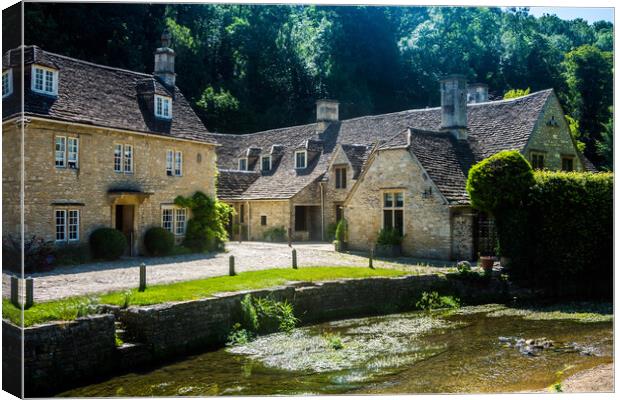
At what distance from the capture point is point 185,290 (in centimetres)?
1128

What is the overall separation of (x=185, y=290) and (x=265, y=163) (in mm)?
15508

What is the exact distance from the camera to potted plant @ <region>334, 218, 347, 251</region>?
18244 millimetres

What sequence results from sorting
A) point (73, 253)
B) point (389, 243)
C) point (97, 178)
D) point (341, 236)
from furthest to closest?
point (341, 236)
point (389, 243)
point (97, 178)
point (73, 253)

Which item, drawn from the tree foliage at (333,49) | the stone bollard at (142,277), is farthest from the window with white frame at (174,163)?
the stone bollard at (142,277)

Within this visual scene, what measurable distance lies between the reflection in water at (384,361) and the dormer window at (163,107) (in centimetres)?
894

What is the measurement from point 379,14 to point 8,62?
531 centimetres

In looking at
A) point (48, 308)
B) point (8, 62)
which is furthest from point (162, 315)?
point (8, 62)

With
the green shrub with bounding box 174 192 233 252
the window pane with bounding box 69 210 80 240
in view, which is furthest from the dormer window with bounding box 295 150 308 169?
the window pane with bounding box 69 210 80 240

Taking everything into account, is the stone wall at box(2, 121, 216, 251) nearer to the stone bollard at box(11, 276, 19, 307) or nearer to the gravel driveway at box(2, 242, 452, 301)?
the stone bollard at box(11, 276, 19, 307)

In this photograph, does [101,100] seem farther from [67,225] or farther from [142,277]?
[142,277]

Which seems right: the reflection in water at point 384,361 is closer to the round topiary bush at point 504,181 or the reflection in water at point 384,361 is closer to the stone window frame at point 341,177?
the round topiary bush at point 504,181

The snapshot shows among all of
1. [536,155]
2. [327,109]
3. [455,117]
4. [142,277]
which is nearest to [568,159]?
[536,155]

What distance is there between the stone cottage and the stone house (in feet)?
6.27

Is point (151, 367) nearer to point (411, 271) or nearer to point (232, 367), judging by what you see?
point (232, 367)
